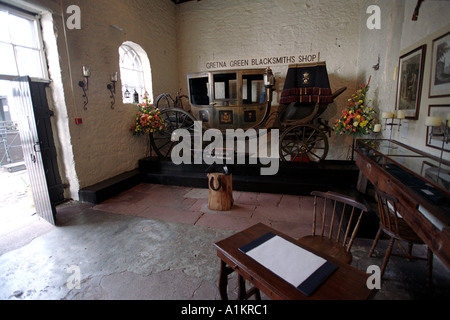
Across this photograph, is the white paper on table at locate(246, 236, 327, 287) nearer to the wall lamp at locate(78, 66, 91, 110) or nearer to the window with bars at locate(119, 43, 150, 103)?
the wall lamp at locate(78, 66, 91, 110)

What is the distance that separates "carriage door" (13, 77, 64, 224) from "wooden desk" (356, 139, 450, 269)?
3955 mm

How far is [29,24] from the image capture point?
344 centimetres

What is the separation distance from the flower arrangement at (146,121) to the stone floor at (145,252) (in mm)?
1663

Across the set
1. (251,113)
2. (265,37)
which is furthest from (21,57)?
(265,37)

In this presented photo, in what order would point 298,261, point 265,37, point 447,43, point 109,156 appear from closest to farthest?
point 298,261 < point 447,43 < point 109,156 < point 265,37

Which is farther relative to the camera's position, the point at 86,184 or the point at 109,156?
the point at 109,156

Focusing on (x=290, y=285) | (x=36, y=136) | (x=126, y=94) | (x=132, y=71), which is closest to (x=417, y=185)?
(x=290, y=285)

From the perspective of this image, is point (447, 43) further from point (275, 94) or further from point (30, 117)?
point (30, 117)

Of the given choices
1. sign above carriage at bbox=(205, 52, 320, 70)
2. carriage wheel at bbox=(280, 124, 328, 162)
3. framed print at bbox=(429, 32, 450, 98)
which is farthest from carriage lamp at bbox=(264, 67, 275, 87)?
framed print at bbox=(429, 32, 450, 98)

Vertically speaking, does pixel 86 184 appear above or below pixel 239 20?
below

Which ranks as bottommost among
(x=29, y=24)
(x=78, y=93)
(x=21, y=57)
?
(x=78, y=93)

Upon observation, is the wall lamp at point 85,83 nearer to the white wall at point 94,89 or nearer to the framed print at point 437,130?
the white wall at point 94,89

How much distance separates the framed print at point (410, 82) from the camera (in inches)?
103

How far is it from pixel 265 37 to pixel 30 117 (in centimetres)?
503
